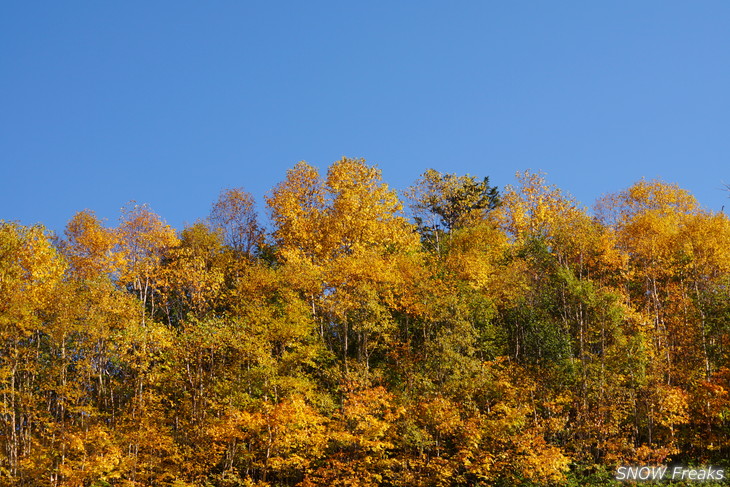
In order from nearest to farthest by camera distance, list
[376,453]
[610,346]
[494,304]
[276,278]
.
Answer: [376,453] → [610,346] → [494,304] → [276,278]

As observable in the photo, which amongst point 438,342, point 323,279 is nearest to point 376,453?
point 438,342

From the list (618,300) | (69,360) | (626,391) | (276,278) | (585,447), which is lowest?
(585,447)

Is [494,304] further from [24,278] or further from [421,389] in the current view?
[24,278]

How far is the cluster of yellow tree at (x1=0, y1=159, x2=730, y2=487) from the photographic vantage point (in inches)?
1522

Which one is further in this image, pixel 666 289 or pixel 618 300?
pixel 666 289

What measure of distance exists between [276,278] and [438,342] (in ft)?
42.2

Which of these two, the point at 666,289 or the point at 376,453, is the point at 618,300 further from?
the point at 376,453

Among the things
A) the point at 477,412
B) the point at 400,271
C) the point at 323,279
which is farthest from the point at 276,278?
the point at 477,412

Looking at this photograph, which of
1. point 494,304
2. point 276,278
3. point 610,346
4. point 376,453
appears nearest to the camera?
point 376,453

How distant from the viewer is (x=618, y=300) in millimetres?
44344

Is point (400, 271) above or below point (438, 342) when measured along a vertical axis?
above

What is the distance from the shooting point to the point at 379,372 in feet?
140

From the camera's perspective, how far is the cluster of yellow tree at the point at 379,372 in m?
38.7

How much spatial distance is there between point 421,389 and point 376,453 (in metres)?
4.51
